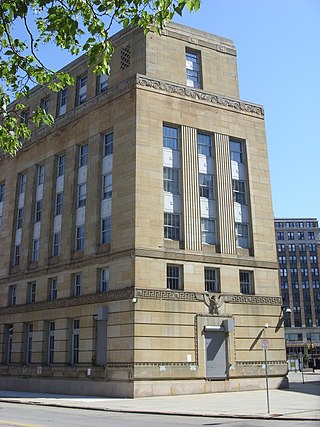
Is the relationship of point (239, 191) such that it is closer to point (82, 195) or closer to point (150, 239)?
point (150, 239)

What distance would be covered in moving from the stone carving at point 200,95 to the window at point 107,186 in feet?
24.7

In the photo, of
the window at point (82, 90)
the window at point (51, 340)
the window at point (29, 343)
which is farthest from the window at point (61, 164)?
the window at point (29, 343)

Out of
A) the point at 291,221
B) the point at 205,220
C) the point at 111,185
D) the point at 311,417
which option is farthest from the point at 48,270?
the point at 291,221

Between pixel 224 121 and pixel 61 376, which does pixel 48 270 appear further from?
pixel 224 121

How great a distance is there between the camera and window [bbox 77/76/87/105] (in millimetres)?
43344

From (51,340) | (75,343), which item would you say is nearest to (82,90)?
(51,340)

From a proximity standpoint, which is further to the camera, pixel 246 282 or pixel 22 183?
pixel 22 183

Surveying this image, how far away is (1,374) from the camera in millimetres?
42062

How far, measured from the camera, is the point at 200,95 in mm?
39438

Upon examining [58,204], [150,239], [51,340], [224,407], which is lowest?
[224,407]

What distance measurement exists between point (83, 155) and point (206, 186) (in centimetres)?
1110

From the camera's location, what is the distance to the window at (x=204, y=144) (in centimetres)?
3900

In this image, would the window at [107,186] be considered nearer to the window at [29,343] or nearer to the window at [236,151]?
the window at [236,151]

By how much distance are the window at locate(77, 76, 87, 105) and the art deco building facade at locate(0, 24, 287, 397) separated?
27cm
